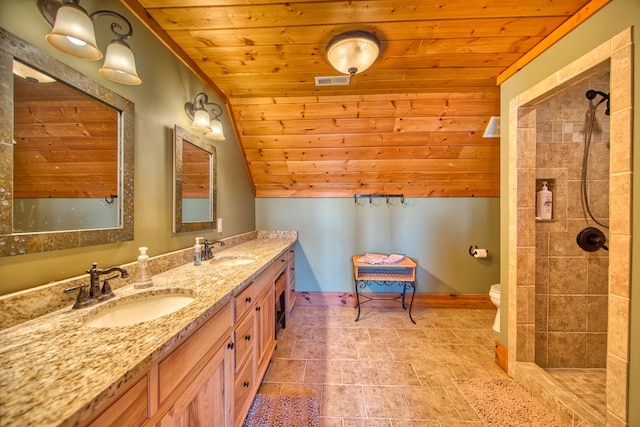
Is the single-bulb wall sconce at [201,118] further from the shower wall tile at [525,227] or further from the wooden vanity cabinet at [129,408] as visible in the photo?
the shower wall tile at [525,227]

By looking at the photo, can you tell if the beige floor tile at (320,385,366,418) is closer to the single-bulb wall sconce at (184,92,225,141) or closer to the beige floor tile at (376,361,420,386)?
the beige floor tile at (376,361,420,386)

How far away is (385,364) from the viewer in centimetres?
193

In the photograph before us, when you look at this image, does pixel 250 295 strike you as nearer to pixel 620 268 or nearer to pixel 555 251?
pixel 620 268

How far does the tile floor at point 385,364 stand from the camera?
1.49m

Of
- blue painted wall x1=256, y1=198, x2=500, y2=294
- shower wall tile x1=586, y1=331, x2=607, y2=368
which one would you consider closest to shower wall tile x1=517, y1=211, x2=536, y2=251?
shower wall tile x1=586, y1=331, x2=607, y2=368

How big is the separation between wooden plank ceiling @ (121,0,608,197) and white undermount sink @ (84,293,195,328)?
1.25 metres

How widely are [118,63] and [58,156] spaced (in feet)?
1.48

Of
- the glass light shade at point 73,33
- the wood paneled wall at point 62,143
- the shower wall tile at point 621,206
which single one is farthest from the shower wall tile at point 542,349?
the glass light shade at point 73,33

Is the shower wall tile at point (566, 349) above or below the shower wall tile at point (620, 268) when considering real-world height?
below

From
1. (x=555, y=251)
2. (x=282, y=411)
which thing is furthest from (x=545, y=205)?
(x=282, y=411)

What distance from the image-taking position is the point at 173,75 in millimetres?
1585

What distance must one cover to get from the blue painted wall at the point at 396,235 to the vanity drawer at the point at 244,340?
1.76 metres

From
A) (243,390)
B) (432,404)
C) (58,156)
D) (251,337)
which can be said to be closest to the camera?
(58,156)

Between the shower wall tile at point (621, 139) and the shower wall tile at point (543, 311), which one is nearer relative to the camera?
the shower wall tile at point (621, 139)
